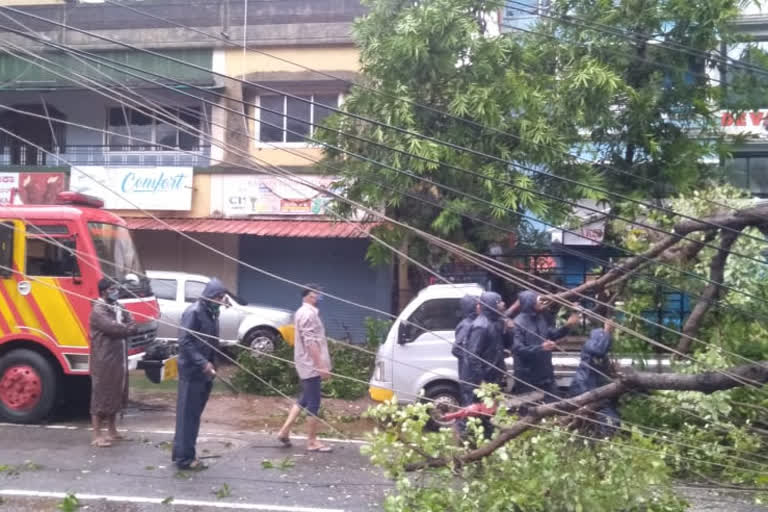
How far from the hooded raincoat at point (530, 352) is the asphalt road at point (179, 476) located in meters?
1.70

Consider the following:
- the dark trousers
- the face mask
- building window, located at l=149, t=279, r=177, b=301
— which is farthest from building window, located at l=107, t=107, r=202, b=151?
the dark trousers

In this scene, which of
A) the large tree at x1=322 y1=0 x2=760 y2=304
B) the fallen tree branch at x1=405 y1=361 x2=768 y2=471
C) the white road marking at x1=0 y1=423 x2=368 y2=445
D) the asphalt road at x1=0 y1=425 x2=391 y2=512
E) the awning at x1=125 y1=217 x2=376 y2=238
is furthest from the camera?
the awning at x1=125 y1=217 x2=376 y2=238

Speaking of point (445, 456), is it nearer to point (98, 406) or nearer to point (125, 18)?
point (98, 406)

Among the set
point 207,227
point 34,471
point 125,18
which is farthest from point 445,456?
point 125,18

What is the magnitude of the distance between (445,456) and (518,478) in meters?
0.50

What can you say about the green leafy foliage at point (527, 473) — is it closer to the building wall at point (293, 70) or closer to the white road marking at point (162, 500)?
the white road marking at point (162, 500)

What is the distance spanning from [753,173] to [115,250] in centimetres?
1216

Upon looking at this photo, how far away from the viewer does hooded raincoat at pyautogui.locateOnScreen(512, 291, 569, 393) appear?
329 inches

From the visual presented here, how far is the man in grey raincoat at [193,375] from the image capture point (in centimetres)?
813

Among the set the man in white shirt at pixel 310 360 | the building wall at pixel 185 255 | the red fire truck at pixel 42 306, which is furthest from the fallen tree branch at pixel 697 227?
the building wall at pixel 185 255

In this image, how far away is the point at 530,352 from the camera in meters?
8.36

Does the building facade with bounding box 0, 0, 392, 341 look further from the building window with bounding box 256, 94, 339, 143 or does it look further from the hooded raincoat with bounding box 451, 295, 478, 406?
the hooded raincoat with bounding box 451, 295, 478, 406

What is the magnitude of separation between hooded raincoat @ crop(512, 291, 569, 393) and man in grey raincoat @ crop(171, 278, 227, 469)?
287 centimetres

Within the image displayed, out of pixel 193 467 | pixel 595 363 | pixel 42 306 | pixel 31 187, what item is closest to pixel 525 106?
pixel 595 363
